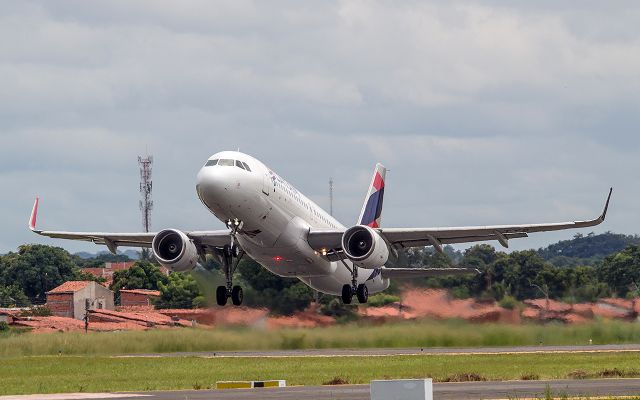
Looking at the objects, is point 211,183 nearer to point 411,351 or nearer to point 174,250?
point 174,250

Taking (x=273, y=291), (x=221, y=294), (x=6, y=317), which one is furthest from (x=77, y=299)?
(x=221, y=294)

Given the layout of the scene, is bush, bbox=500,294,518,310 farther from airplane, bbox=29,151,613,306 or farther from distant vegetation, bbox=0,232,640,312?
airplane, bbox=29,151,613,306

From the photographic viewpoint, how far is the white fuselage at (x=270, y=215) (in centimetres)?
5225

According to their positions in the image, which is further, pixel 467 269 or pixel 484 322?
pixel 484 322

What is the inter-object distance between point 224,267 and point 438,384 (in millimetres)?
13869

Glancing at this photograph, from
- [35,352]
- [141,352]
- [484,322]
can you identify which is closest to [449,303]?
[484,322]

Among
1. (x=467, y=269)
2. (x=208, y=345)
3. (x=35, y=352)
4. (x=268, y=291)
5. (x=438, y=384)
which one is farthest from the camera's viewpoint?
(x=35, y=352)

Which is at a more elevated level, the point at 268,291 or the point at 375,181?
the point at 375,181

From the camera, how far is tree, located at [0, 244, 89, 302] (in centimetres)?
18488

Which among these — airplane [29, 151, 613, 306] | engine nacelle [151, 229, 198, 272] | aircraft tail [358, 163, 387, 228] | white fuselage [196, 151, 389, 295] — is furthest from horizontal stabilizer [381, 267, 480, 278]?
engine nacelle [151, 229, 198, 272]

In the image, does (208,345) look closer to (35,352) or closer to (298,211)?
(35,352)

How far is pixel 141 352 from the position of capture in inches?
3381

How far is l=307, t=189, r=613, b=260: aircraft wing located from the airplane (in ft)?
0.14

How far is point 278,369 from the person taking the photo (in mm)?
66750
